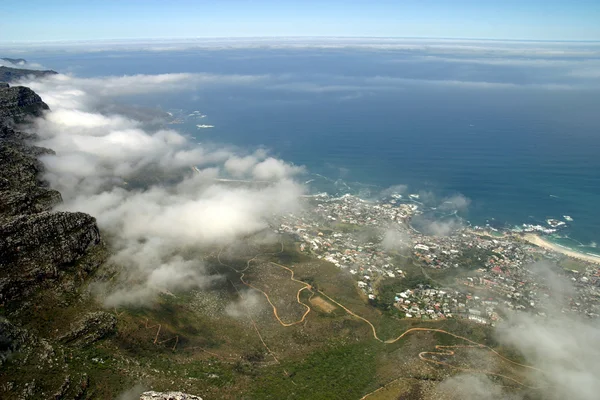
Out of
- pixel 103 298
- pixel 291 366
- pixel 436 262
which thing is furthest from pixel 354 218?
pixel 103 298

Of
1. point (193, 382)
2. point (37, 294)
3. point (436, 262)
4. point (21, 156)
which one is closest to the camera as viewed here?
point (193, 382)

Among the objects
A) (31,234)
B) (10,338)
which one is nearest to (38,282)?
(31,234)

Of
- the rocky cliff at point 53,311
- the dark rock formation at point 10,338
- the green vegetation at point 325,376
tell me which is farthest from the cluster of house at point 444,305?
the dark rock formation at point 10,338

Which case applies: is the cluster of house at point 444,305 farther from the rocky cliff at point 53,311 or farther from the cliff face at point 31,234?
the cliff face at point 31,234

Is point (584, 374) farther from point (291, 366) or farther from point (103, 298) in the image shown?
point (103, 298)

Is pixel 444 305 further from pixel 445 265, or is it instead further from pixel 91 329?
pixel 91 329

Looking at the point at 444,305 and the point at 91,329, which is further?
the point at 444,305
